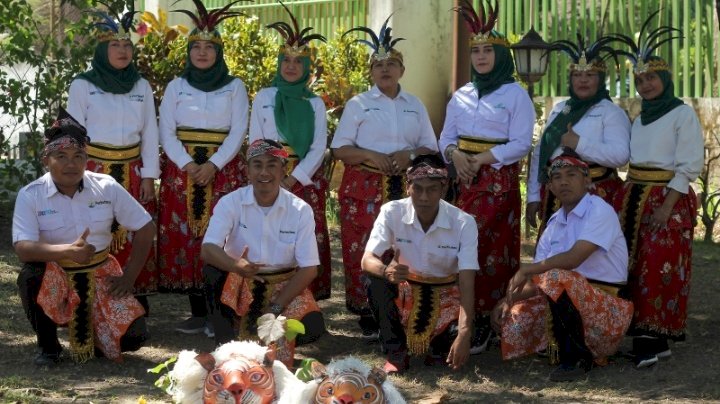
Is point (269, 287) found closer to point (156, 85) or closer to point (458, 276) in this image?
point (458, 276)

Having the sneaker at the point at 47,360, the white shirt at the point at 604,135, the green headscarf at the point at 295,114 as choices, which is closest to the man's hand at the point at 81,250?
Answer: the sneaker at the point at 47,360

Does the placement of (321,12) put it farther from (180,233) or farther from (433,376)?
(433,376)

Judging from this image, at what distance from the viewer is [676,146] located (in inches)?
247

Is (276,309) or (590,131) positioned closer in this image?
(276,309)

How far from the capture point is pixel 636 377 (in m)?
6.02

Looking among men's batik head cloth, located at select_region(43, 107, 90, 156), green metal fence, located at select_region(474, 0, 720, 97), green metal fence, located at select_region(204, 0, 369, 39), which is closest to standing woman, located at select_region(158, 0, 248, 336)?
men's batik head cloth, located at select_region(43, 107, 90, 156)

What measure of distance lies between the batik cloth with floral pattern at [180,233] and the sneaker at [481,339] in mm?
1697

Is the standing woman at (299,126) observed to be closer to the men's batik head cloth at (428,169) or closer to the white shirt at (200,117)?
the white shirt at (200,117)

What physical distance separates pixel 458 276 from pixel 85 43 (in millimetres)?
5052

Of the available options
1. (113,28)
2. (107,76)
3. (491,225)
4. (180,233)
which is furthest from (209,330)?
(113,28)

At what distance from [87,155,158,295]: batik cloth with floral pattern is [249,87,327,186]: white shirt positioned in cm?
72

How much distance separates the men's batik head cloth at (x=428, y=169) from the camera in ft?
19.7

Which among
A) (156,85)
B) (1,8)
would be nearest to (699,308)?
(156,85)

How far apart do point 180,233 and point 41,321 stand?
1.25 m
